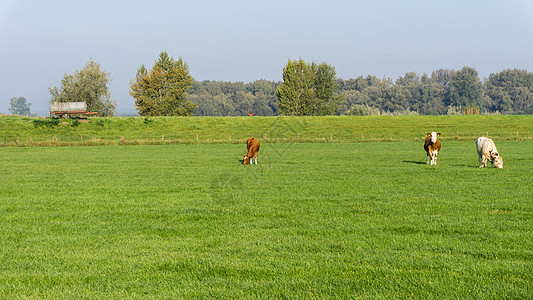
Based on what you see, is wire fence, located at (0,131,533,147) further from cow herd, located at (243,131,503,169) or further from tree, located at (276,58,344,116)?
tree, located at (276,58,344,116)

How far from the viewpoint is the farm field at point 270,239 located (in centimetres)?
735

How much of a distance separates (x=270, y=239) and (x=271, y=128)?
65.5 m

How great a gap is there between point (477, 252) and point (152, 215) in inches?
325

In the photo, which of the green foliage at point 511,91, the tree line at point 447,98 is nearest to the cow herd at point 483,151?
the tree line at point 447,98

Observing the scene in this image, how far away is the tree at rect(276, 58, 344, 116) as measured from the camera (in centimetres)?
11825

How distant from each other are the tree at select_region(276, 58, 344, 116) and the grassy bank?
109 ft

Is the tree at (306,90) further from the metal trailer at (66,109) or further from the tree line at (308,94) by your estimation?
the metal trailer at (66,109)

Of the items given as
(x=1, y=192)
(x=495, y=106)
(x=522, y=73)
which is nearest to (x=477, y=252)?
(x=1, y=192)

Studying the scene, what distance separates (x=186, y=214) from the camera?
1290 cm

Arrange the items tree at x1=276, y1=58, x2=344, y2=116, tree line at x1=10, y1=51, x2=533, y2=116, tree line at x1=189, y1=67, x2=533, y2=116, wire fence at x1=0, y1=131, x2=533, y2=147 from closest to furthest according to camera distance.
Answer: wire fence at x1=0, y1=131, x2=533, y2=147 → tree line at x1=10, y1=51, x2=533, y2=116 → tree at x1=276, y1=58, x2=344, y2=116 → tree line at x1=189, y1=67, x2=533, y2=116

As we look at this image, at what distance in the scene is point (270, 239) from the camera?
33.0 feet

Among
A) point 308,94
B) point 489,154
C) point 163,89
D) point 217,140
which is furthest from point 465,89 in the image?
point 489,154

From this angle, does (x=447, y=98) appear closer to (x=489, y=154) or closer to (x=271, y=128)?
(x=271, y=128)

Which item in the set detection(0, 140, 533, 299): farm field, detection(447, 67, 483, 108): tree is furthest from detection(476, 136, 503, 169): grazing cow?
detection(447, 67, 483, 108): tree
